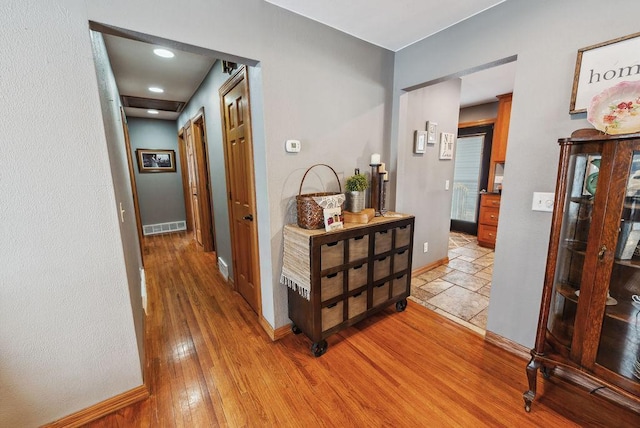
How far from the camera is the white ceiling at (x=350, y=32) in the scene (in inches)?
67.1

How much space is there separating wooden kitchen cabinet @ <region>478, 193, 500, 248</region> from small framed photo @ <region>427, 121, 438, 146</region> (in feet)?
6.05

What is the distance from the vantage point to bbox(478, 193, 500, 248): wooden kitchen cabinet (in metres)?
4.02

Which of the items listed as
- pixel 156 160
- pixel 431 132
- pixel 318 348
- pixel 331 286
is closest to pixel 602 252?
pixel 331 286

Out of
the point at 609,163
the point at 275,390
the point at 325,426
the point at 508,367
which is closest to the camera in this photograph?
the point at 609,163

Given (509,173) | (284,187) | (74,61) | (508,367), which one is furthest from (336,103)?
(508,367)

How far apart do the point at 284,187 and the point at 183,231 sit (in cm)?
484

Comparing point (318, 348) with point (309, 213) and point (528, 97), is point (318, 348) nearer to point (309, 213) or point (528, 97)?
point (309, 213)

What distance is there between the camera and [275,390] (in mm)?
1571

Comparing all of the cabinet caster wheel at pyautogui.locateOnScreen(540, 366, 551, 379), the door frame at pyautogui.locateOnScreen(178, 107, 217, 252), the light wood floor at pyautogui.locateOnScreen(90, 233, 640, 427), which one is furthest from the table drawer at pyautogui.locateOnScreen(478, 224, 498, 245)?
the door frame at pyautogui.locateOnScreen(178, 107, 217, 252)

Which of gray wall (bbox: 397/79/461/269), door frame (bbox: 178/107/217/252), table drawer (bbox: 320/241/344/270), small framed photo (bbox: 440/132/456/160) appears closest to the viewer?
table drawer (bbox: 320/241/344/270)

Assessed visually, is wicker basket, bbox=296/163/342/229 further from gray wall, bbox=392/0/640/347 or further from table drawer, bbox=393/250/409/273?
gray wall, bbox=392/0/640/347

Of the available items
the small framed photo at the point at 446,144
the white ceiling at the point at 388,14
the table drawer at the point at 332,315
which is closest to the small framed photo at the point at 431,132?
the small framed photo at the point at 446,144

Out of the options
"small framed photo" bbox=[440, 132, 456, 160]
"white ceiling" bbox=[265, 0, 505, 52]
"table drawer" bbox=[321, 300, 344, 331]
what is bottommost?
"table drawer" bbox=[321, 300, 344, 331]

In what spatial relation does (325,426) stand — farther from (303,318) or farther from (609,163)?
A: (609,163)
